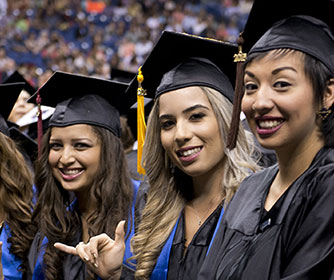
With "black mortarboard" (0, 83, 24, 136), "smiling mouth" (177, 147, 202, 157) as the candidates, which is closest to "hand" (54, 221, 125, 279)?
"smiling mouth" (177, 147, 202, 157)

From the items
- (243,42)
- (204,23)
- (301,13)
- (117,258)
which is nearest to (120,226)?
(117,258)

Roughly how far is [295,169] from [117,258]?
1.09m

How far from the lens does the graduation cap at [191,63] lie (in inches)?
102

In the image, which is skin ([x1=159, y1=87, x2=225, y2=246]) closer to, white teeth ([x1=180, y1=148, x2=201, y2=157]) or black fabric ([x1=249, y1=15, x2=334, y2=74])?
white teeth ([x1=180, y1=148, x2=201, y2=157])

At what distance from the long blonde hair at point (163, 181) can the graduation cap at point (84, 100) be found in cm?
61

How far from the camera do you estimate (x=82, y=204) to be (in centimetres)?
329

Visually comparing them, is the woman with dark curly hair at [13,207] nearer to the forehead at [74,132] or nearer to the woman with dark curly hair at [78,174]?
the woman with dark curly hair at [78,174]

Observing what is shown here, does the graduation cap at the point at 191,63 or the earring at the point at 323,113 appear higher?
the graduation cap at the point at 191,63

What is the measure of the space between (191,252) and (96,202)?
0.90m

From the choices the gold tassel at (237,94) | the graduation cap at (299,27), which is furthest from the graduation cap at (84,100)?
the graduation cap at (299,27)

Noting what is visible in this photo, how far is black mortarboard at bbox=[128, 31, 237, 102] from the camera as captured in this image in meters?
2.60

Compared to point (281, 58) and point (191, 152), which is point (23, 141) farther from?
point (281, 58)

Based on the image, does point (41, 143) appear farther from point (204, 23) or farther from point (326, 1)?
point (204, 23)

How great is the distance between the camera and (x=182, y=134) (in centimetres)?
243
